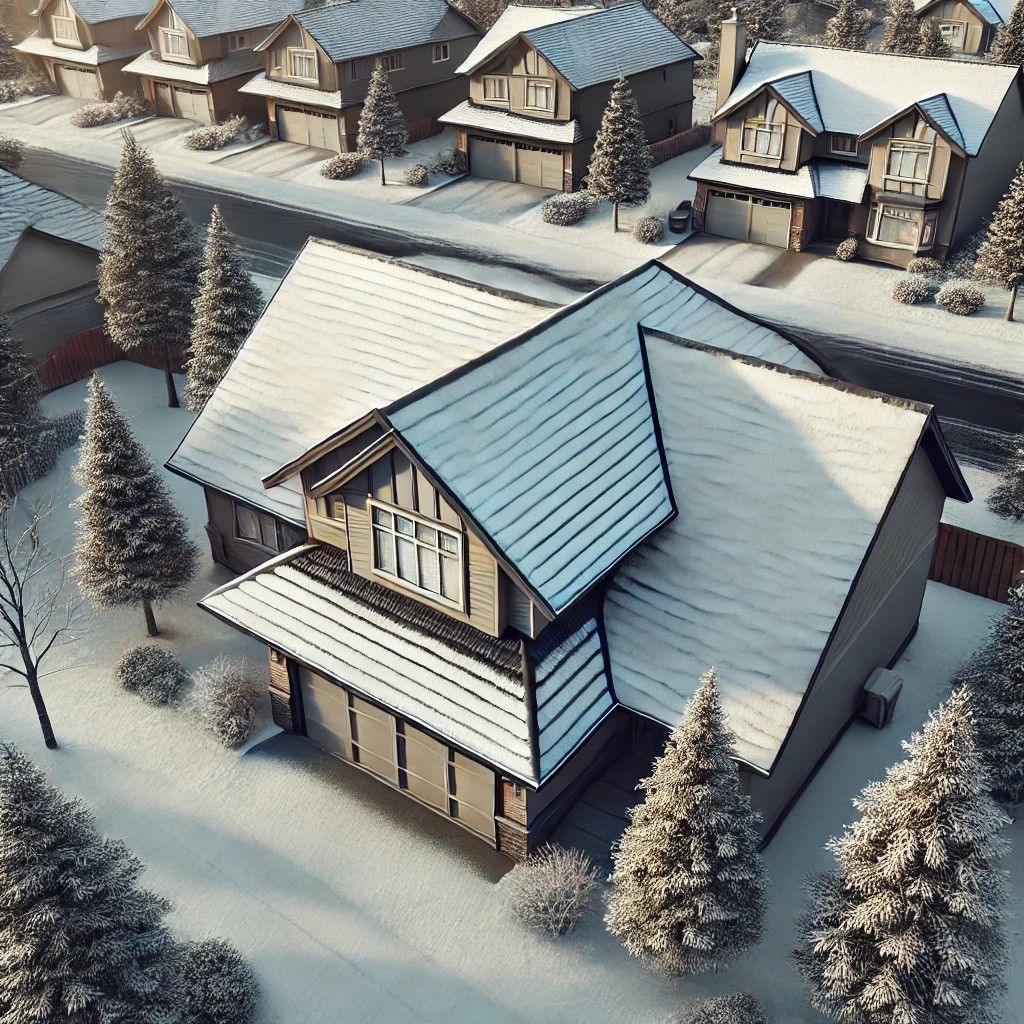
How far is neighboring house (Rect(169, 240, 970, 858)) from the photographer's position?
696 inches

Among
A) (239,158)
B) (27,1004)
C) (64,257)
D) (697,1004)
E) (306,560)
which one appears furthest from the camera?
(239,158)

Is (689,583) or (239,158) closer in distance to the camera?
(689,583)

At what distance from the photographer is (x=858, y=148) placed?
42.7m

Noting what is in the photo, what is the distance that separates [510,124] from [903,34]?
2604cm

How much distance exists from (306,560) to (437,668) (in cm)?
424

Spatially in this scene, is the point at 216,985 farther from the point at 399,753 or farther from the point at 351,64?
the point at 351,64

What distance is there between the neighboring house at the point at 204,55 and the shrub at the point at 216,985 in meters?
56.1

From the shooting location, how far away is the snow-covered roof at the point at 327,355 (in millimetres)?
21641

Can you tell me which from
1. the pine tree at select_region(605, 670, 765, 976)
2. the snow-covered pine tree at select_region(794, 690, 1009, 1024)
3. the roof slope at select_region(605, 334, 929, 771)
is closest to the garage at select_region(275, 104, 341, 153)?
the roof slope at select_region(605, 334, 929, 771)

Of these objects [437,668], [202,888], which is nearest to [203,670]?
[202,888]

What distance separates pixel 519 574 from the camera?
56.2ft

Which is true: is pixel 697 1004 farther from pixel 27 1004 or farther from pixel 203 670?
pixel 203 670

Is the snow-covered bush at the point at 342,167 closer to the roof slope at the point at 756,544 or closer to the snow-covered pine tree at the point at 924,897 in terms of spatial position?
the roof slope at the point at 756,544

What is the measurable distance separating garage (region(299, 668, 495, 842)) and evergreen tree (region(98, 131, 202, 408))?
16789mm
